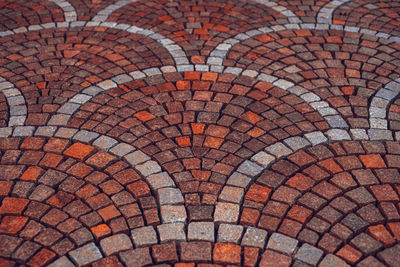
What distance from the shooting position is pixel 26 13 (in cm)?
777

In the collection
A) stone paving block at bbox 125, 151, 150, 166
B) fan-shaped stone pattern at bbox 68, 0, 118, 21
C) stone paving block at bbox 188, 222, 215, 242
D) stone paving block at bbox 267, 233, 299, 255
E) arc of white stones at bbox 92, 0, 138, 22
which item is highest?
fan-shaped stone pattern at bbox 68, 0, 118, 21

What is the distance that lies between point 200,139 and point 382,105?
2.27 metres

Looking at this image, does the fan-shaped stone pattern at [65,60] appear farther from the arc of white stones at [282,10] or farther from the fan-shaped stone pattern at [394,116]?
the fan-shaped stone pattern at [394,116]

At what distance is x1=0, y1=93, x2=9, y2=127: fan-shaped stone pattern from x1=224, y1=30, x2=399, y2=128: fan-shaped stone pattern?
2.92 metres

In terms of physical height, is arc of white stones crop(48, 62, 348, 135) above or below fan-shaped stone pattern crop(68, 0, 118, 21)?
below

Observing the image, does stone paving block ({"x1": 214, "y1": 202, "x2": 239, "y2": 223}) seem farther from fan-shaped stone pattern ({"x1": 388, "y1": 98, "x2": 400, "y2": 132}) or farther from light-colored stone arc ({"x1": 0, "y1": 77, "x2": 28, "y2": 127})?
light-colored stone arc ({"x1": 0, "y1": 77, "x2": 28, "y2": 127})

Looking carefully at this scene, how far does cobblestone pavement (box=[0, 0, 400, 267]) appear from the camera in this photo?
146 inches

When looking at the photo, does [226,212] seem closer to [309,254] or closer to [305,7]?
[309,254]

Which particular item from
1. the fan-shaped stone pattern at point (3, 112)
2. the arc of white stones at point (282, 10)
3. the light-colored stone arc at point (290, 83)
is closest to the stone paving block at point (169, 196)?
the light-colored stone arc at point (290, 83)

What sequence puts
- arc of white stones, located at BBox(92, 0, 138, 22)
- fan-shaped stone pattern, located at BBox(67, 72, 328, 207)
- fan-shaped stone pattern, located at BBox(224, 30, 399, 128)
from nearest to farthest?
fan-shaped stone pattern, located at BBox(67, 72, 328, 207) → fan-shaped stone pattern, located at BBox(224, 30, 399, 128) → arc of white stones, located at BBox(92, 0, 138, 22)

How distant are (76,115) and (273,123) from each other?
7.45 ft

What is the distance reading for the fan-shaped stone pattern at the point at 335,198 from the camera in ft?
12.2

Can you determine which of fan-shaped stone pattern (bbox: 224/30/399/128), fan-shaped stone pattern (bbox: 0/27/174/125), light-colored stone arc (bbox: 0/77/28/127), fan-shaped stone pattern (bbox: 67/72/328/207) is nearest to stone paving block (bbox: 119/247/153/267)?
fan-shaped stone pattern (bbox: 67/72/328/207)

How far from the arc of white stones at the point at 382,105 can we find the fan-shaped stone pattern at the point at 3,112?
4.15 meters
